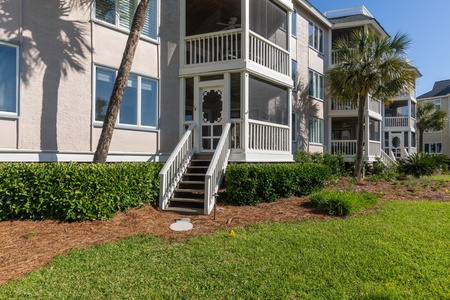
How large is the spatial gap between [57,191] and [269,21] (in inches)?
390

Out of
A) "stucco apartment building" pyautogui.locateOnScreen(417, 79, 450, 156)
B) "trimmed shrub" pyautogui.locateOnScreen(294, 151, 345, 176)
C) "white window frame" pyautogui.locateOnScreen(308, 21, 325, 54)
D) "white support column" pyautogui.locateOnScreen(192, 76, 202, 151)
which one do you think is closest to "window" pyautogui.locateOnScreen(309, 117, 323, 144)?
"trimmed shrub" pyautogui.locateOnScreen(294, 151, 345, 176)

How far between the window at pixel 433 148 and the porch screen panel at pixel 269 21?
37.5 metres

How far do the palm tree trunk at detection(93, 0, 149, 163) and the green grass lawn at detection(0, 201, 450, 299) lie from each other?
3032mm

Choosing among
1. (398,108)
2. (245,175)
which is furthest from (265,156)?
(398,108)

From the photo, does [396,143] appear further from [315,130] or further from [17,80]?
[17,80]

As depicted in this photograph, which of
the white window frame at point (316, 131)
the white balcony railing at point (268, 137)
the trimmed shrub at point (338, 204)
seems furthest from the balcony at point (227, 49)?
the white window frame at point (316, 131)

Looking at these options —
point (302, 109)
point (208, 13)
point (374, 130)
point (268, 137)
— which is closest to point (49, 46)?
→ point (208, 13)

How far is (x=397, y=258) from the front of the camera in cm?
545

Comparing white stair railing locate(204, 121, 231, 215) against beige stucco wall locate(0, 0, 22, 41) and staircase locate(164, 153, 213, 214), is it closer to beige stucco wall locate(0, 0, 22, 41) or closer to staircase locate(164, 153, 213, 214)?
staircase locate(164, 153, 213, 214)

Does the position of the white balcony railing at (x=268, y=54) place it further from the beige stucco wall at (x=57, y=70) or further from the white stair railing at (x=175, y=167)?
the beige stucco wall at (x=57, y=70)

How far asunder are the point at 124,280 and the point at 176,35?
9429 millimetres

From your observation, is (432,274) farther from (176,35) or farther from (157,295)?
(176,35)

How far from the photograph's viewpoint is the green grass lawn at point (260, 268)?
427 cm

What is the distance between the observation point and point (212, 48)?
38.2 feet
